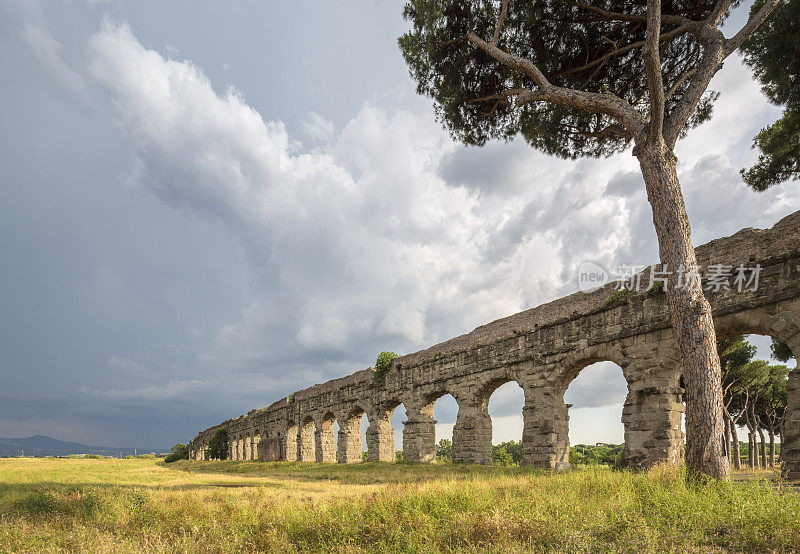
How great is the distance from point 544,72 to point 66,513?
48.7 feet

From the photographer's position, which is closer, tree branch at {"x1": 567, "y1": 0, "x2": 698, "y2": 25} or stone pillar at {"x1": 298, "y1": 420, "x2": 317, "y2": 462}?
tree branch at {"x1": 567, "y1": 0, "x2": 698, "y2": 25}

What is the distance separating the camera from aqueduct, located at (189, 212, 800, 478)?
10.5 meters

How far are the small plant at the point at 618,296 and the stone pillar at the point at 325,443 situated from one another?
60.0 feet

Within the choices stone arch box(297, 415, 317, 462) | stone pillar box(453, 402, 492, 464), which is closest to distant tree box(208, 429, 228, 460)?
stone arch box(297, 415, 317, 462)

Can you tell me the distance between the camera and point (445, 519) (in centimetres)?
607

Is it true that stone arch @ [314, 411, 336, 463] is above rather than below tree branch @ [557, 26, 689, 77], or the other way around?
below

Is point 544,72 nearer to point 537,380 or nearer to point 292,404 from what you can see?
point 537,380

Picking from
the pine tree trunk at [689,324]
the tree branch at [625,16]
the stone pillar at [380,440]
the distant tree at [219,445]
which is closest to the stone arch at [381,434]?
the stone pillar at [380,440]

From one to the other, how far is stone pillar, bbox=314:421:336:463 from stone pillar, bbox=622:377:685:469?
18.1 meters

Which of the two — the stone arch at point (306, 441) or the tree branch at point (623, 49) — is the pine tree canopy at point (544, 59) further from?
the stone arch at point (306, 441)

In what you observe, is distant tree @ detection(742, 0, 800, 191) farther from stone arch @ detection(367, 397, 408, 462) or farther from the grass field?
stone arch @ detection(367, 397, 408, 462)

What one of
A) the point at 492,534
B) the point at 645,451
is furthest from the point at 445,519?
the point at 645,451

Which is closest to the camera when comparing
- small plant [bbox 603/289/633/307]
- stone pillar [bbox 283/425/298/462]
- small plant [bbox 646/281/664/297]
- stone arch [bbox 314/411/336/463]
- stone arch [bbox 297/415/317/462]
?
small plant [bbox 646/281/664/297]

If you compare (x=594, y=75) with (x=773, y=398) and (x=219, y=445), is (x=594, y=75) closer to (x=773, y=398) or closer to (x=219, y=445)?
(x=773, y=398)
